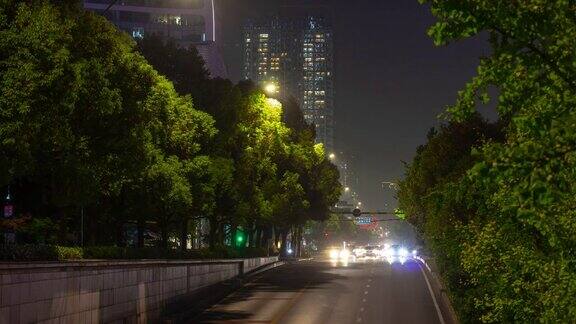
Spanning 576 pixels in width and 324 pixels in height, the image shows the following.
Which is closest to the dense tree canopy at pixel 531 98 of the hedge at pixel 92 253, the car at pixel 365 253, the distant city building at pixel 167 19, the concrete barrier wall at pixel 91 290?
the concrete barrier wall at pixel 91 290

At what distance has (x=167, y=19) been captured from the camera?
179000 millimetres

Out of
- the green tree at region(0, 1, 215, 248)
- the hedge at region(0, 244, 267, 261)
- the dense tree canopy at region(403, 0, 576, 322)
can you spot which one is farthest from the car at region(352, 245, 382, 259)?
the dense tree canopy at region(403, 0, 576, 322)

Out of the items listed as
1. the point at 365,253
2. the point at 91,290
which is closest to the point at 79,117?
the point at 91,290

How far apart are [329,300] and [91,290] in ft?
72.5

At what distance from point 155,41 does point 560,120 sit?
186ft

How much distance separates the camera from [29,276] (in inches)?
758

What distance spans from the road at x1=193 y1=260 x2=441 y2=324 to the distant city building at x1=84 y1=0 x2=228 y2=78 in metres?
114

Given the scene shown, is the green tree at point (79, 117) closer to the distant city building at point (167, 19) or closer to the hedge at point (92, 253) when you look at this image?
the hedge at point (92, 253)

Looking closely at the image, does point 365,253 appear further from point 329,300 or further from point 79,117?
point 79,117

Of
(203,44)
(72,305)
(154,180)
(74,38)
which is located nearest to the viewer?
(72,305)

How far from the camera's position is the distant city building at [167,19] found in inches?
6836

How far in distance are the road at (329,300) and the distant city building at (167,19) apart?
4485 inches

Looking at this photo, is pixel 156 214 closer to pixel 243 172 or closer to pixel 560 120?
pixel 243 172

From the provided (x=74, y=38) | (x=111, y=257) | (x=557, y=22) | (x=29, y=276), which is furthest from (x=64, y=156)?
(x=557, y=22)
